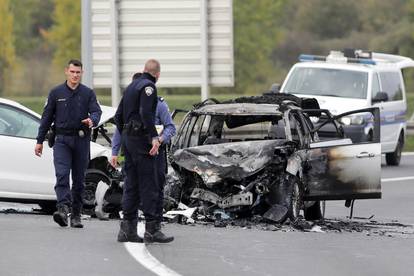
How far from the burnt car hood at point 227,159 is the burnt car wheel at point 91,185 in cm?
136

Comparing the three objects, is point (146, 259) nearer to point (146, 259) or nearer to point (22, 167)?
point (146, 259)

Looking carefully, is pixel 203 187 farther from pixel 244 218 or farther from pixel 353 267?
pixel 353 267

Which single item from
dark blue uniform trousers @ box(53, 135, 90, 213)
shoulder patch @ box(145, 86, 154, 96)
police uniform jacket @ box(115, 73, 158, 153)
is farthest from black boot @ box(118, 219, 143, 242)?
dark blue uniform trousers @ box(53, 135, 90, 213)

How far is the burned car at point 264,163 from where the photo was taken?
49.1ft

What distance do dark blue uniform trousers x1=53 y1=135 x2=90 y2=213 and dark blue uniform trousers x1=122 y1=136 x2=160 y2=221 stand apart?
4.61 ft

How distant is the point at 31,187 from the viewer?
16047 millimetres

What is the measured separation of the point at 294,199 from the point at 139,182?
274 centimetres

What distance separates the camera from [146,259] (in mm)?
11844

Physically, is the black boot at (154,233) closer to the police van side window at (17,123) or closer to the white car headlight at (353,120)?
the police van side window at (17,123)

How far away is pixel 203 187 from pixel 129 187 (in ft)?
7.36

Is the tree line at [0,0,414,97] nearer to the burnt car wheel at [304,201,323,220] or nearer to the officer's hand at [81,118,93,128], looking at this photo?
the burnt car wheel at [304,201,323,220]

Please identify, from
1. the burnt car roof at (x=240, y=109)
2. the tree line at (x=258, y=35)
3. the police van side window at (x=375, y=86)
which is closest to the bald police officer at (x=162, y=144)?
the burnt car roof at (x=240, y=109)

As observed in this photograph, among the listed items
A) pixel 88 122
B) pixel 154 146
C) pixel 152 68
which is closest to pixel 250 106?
pixel 88 122

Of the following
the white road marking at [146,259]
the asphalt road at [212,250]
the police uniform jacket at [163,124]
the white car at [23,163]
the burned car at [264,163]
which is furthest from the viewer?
the white car at [23,163]
